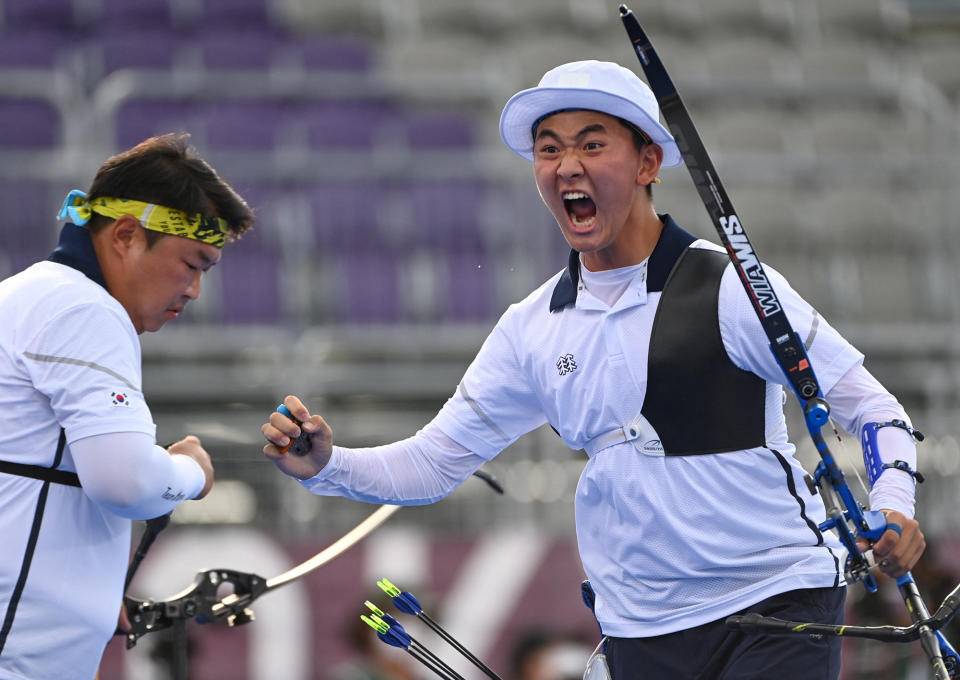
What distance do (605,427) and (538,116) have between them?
81 centimetres

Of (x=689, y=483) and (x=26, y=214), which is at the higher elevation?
(x=26, y=214)

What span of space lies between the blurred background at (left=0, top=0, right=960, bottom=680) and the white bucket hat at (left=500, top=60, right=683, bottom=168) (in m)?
2.86

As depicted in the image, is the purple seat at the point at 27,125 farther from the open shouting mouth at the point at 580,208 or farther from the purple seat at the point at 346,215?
the open shouting mouth at the point at 580,208

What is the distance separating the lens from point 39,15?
1152 cm

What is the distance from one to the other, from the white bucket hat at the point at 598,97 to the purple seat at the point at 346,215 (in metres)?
5.50

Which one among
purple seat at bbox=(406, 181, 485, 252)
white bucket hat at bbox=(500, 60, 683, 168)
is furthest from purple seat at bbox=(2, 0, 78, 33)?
white bucket hat at bbox=(500, 60, 683, 168)

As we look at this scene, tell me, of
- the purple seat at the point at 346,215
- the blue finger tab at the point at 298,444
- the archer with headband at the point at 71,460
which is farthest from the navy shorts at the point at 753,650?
the purple seat at the point at 346,215

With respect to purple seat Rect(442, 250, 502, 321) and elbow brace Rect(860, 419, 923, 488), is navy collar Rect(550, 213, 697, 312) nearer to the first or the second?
elbow brace Rect(860, 419, 923, 488)

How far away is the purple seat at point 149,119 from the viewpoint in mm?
9781

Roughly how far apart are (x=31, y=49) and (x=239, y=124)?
6.21 feet

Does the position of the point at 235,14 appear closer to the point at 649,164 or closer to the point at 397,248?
the point at 397,248

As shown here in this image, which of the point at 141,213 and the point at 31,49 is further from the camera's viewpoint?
the point at 31,49

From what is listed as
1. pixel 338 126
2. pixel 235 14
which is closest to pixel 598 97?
pixel 338 126

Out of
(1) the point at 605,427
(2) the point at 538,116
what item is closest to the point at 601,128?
(2) the point at 538,116
